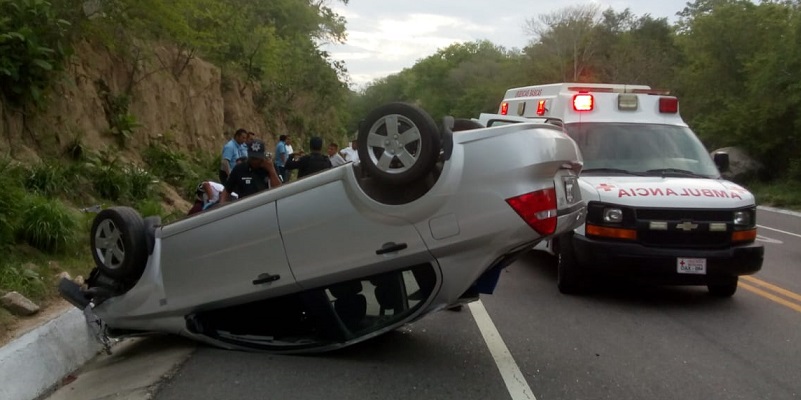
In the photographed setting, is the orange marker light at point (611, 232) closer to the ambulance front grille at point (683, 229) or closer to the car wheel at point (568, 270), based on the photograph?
the ambulance front grille at point (683, 229)

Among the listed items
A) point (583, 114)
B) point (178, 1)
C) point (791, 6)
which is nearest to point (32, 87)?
point (178, 1)

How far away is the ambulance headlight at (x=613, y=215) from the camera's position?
7.73m

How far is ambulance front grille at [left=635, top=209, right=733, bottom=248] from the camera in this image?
764 centimetres

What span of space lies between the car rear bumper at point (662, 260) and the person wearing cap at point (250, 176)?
355cm

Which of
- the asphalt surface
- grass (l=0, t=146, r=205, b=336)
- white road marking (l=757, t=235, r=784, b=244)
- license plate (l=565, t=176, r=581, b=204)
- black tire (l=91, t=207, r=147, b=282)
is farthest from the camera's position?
white road marking (l=757, t=235, r=784, b=244)

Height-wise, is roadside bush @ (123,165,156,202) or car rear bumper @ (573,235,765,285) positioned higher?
roadside bush @ (123,165,156,202)

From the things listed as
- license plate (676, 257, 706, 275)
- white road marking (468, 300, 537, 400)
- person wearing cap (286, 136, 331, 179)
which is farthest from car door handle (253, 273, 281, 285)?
person wearing cap (286, 136, 331, 179)

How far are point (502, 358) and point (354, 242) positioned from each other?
158 centimetres

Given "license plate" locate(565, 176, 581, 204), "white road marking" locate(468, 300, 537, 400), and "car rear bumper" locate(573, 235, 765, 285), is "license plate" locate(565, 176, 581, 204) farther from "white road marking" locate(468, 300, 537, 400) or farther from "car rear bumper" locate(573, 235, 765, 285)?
"car rear bumper" locate(573, 235, 765, 285)

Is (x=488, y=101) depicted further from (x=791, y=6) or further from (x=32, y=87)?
(x=32, y=87)

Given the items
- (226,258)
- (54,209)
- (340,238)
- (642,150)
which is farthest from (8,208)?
(642,150)

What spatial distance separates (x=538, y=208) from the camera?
207 inches

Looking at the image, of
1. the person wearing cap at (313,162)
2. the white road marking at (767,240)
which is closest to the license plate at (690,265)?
the person wearing cap at (313,162)

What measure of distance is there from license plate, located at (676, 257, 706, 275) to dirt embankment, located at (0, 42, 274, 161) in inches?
326
